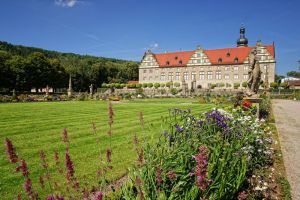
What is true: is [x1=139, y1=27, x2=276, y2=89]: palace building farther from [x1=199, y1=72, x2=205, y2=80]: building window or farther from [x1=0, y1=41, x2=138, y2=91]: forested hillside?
[x1=0, y1=41, x2=138, y2=91]: forested hillside

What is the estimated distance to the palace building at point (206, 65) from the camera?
5811 centimetres

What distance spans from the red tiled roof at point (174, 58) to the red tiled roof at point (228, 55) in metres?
5.39

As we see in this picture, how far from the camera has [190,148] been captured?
13.4 feet

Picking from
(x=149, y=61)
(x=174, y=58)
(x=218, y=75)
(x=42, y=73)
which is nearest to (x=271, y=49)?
(x=218, y=75)

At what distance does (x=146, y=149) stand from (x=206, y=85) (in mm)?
63321

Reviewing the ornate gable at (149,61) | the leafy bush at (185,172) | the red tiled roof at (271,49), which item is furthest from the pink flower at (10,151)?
the ornate gable at (149,61)

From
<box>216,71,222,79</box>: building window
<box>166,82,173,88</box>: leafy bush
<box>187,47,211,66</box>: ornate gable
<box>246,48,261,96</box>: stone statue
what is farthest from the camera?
<box>166,82,173,88</box>: leafy bush

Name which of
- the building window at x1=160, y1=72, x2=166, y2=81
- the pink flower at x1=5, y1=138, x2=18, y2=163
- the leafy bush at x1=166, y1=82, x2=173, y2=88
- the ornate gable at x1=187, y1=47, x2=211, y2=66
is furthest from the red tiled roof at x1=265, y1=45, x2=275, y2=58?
the pink flower at x1=5, y1=138, x2=18, y2=163

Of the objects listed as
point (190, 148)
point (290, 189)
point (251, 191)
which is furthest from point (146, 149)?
point (290, 189)

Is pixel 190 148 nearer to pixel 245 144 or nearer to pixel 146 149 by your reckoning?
pixel 146 149

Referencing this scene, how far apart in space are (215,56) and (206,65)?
3.20 m

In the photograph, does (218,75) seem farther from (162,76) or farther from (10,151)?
(10,151)

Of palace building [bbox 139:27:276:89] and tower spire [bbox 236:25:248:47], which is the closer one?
A: palace building [bbox 139:27:276:89]

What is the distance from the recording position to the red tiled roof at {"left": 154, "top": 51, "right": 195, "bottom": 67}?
67.4 meters
